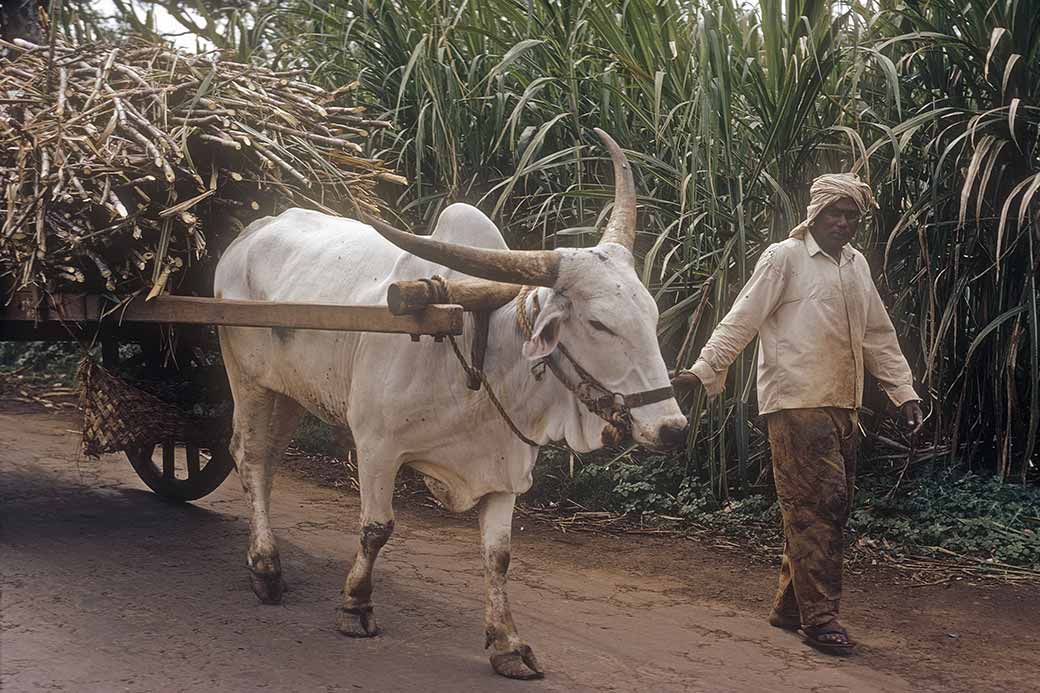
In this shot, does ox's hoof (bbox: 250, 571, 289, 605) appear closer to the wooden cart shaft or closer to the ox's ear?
the wooden cart shaft

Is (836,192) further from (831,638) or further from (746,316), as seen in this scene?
(831,638)

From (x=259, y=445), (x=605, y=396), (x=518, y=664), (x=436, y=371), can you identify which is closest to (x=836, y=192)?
(x=605, y=396)

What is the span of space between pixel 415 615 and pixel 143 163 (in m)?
1.87

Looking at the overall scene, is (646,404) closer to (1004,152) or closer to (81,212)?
(81,212)

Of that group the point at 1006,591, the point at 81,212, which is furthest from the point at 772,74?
the point at 81,212

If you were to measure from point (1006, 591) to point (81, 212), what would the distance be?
3.76 m

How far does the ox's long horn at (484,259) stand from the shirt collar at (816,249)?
109 cm

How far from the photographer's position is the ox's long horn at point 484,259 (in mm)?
3113

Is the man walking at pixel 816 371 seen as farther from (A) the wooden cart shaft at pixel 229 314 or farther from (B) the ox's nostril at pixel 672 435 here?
(A) the wooden cart shaft at pixel 229 314

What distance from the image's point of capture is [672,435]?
3008 mm

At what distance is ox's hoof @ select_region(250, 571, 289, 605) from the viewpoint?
3994 millimetres

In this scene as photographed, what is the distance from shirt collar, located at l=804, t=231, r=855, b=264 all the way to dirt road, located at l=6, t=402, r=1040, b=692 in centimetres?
132

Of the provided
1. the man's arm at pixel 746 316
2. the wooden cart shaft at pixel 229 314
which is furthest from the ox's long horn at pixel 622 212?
the wooden cart shaft at pixel 229 314

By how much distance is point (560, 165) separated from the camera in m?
5.43
